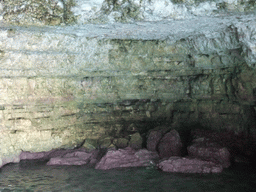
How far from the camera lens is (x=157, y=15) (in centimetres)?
643

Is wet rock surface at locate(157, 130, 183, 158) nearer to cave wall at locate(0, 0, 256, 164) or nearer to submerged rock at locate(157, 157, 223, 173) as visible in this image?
submerged rock at locate(157, 157, 223, 173)

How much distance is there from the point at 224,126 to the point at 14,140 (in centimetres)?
646

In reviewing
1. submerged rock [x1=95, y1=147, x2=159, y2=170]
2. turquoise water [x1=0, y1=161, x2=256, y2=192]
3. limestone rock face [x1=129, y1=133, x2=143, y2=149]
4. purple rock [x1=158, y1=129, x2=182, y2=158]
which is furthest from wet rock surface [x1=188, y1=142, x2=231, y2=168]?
limestone rock face [x1=129, y1=133, x2=143, y2=149]

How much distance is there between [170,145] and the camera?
8719 millimetres

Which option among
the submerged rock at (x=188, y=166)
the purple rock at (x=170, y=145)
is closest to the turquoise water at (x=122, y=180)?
the submerged rock at (x=188, y=166)

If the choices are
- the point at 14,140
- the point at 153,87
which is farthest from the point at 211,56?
the point at 14,140

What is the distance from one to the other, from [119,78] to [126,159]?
8.63 feet

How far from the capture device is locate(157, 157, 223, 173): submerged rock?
7336mm

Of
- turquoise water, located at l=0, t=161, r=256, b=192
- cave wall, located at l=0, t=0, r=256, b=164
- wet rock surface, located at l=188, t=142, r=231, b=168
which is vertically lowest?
turquoise water, located at l=0, t=161, r=256, b=192

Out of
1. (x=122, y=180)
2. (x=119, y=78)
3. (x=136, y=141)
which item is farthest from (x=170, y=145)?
(x=119, y=78)

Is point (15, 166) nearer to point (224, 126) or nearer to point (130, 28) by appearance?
point (130, 28)

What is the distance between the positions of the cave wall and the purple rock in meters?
1.35

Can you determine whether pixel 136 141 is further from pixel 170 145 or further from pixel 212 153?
pixel 212 153

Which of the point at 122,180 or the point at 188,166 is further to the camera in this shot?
the point at 188,166
